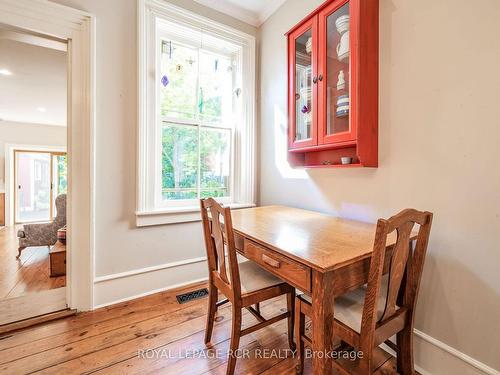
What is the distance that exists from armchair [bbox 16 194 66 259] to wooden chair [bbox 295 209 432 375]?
11.2 ft

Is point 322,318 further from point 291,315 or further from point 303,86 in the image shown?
point 303,86

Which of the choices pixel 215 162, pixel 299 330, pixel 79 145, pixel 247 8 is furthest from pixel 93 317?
pixel 247 8

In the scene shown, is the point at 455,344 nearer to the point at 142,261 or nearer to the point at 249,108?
the point at 142,261

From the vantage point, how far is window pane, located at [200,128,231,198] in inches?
92.4

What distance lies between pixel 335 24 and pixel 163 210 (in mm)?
1920

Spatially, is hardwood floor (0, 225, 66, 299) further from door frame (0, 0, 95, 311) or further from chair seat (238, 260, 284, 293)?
chair seat (238, 260, 284, 293)

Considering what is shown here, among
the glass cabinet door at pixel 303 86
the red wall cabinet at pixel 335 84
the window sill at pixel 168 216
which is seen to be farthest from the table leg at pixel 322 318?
the window sill at pixel 168 216

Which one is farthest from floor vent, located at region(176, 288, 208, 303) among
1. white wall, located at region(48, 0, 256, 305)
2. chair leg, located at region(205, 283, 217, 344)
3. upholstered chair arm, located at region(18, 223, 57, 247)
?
upholstered chair arm, located at region(18, 223, 57, 247)

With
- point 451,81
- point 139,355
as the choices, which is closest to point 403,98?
point 451,81

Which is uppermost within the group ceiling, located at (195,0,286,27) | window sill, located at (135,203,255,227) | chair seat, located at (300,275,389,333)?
ceiling, located at (195,0,286,27)

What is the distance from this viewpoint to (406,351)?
109 centimetres

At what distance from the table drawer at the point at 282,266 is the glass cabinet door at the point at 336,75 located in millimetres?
869

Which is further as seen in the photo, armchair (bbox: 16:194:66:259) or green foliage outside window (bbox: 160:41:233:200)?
armchair (bbox: 16:194:66:259)

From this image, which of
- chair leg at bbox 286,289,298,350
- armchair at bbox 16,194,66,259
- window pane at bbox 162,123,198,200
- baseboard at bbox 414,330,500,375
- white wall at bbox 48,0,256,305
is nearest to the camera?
baseboard at bbox 414,330,500,375
